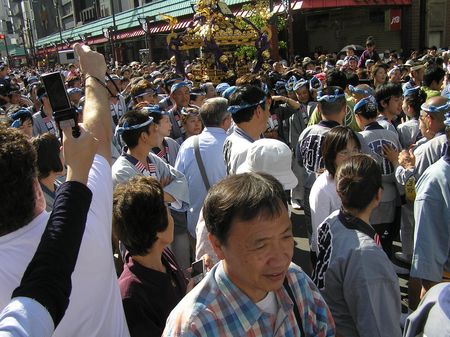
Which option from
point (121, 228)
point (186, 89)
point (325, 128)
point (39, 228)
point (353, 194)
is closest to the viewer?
point (39, 228)

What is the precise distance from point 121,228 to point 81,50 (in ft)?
2.82

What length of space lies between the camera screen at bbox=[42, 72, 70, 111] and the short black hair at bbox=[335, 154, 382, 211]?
4.84 feet

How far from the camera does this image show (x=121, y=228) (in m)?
Result: 2.02

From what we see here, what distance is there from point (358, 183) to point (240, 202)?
41.6 inches

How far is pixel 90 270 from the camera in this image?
1.47m

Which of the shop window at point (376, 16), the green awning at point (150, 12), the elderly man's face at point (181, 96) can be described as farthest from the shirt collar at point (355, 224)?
the shop window at point (376, 16)

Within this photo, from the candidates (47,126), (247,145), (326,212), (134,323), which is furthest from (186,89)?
(134,323)

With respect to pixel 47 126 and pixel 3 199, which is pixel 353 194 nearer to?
pixel 3 199

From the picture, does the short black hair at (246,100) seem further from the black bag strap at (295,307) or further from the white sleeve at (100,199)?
the black bag strap at (295,307)

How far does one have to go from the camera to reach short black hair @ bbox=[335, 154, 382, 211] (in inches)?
86.5

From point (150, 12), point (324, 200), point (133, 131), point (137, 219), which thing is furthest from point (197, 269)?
point (150, 12)

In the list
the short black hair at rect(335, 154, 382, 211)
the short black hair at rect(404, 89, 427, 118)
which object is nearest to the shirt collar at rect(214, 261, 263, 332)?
the short black hair at rect(335, 154, 382, 211)

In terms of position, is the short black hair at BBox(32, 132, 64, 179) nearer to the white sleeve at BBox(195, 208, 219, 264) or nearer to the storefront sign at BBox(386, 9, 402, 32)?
the white sleeve at BBox(195, 208, 219, 264)

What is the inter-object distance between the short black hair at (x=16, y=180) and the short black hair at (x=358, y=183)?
1.56 m
